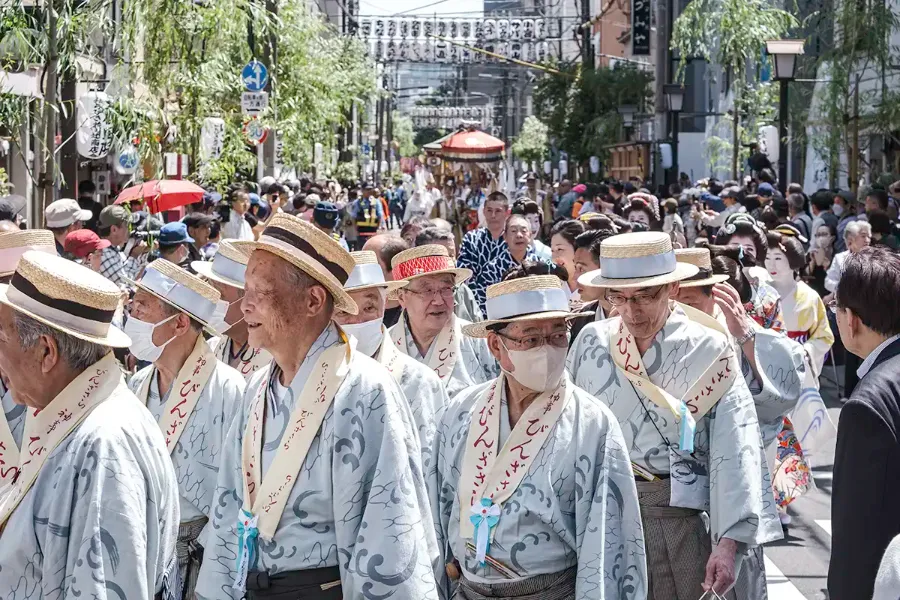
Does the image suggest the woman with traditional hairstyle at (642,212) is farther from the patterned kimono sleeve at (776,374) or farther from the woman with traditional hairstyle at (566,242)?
the patterned kimono sleeve at (776,374)

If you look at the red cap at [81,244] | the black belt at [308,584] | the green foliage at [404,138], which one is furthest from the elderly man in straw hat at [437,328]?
the green foliage at [404,138]

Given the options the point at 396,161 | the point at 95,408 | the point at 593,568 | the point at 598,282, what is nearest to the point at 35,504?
the point at 95,408

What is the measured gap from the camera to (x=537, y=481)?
4.30 m

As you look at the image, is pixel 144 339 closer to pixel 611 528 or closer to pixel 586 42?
pixel 611 528

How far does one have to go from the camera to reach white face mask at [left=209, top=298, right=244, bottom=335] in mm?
5699

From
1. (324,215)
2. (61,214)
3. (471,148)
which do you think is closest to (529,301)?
(61,214)

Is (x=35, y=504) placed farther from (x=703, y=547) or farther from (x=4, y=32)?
(x=4, y=32)

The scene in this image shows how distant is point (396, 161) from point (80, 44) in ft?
317

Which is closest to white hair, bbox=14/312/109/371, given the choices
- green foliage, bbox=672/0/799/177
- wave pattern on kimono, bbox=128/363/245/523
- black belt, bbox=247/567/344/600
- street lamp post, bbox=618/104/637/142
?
black belt, bbox=247/567/344/600

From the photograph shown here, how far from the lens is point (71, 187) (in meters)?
22.2

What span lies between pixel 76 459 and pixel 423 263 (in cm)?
330

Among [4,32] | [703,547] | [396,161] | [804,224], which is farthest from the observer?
[396,161]

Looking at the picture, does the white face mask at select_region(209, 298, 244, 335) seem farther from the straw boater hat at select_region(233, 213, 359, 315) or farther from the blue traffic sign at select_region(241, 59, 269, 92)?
the blue traffic sign at select_region(241, 59, 269, 92)

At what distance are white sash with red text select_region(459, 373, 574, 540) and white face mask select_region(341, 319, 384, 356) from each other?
4.50 feet
